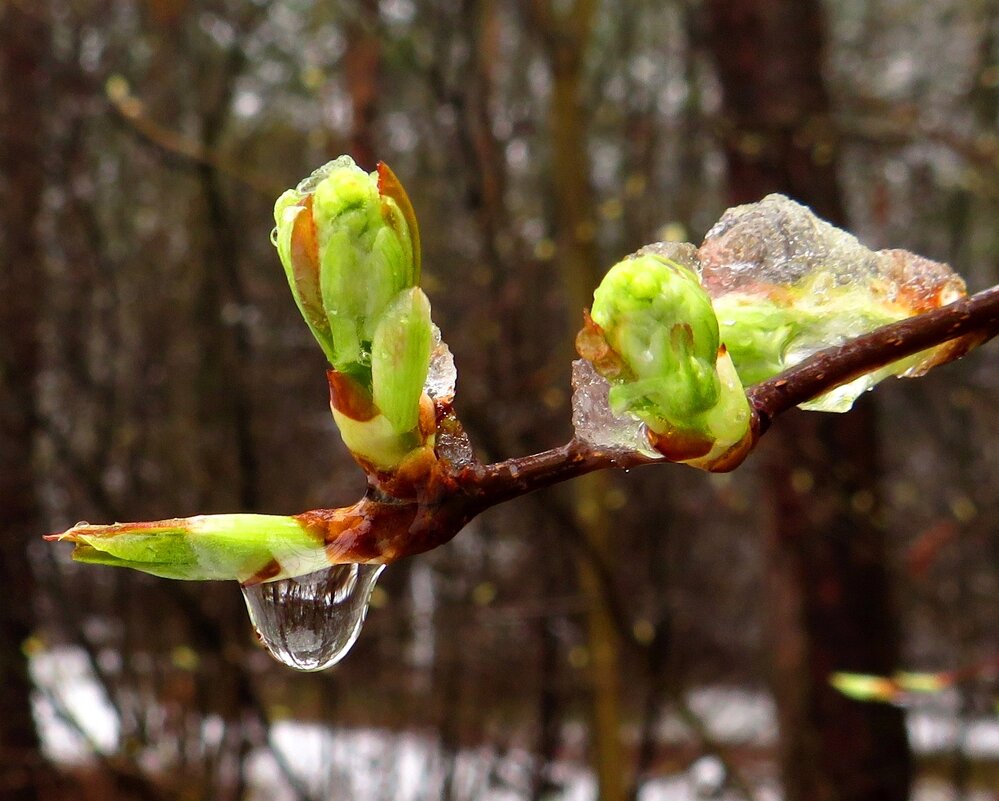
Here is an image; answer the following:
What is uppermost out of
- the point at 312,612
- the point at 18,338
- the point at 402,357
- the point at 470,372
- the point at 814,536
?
the point at 18,338

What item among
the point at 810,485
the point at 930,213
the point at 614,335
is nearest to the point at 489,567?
the point at 810,485

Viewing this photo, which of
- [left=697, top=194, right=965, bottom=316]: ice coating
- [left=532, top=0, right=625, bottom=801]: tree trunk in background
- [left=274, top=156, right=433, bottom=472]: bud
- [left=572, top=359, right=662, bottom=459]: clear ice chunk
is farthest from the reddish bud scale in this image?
[left=532, top=0, right=625, bottom=801]: tree trunk in background

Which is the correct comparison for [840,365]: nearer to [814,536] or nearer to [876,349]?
[876,349]

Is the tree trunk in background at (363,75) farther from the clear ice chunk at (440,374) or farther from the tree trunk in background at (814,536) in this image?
the clear ice chunk at (440,374)

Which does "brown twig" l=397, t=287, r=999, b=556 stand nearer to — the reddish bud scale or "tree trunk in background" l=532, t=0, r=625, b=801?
the reddish bud scale

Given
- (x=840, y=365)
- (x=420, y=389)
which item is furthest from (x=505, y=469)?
(x=840, y=365)

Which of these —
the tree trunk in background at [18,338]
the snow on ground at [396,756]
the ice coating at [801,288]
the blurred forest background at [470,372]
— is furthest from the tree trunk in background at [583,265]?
the tree trunk in background at [18,338]

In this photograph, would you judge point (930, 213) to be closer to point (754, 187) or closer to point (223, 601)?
point (754, 187)
